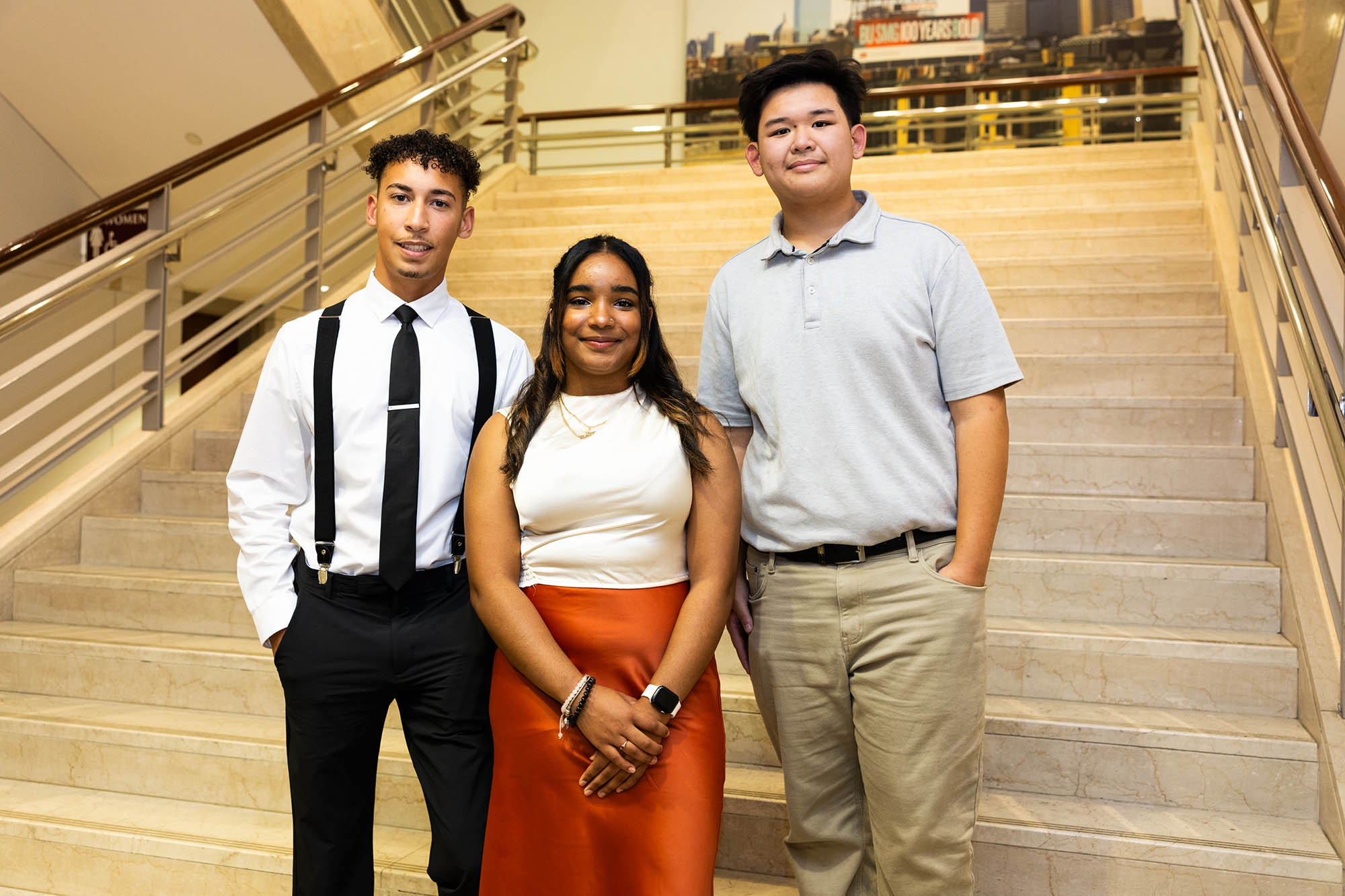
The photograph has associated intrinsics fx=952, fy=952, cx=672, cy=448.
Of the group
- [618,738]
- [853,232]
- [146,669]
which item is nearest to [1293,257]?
[853,232]

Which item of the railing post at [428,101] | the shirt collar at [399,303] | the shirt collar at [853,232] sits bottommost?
the shirt collar at [399,303]

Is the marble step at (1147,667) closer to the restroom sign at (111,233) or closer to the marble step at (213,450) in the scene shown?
the marble step at (213,450)

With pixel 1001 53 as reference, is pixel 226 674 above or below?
below

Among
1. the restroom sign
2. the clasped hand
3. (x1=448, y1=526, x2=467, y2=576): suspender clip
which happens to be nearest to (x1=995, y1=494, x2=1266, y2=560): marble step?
the clasped hand

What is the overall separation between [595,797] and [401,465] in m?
0.66

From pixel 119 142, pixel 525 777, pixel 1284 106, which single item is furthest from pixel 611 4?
pixel 525 777

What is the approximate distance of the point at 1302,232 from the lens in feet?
7.68

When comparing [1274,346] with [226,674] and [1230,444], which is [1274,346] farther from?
[226,674]

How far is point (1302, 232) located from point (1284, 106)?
368 millimetres

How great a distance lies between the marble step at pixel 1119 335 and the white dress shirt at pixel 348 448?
154cm

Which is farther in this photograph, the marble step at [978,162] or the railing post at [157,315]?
the marble step at [978,162]

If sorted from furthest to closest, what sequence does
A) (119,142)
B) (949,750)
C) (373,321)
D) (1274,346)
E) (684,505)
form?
(119,142) → (1274,346) → (373,321) → (684,505) → (949,750)

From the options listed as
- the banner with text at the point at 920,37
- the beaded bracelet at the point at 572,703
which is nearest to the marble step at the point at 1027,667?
the beaded bracelet at the point at 572,703

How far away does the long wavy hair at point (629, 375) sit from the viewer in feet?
5.43
